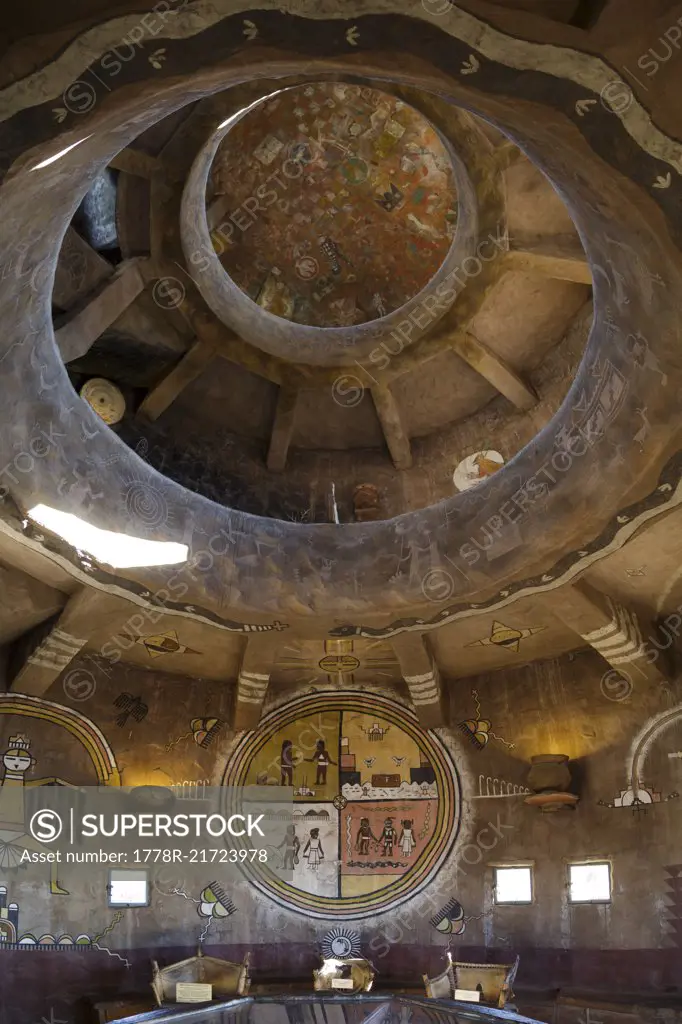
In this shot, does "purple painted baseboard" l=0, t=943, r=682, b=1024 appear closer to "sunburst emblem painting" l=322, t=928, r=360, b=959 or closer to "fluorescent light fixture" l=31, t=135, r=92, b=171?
"sunburst emblem painting" l=322, t=928, r=360, b=959

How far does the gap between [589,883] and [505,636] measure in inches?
131

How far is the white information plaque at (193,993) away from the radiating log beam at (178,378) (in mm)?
7317

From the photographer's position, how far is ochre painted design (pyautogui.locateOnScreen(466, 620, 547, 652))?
38.2 ft

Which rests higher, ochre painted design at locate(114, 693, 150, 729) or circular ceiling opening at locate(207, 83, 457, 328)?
circular ceiling opening at locate(207, 83, 457, 328)

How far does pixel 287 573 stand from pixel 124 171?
17.7 ft

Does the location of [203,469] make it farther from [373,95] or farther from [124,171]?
[373,95]

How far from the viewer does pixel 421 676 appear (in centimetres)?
1224

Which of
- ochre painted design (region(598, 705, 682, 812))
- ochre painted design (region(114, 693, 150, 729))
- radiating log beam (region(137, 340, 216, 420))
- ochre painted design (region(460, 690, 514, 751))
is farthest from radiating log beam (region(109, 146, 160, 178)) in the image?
ochre painted design (region(598, 705, 682, 812))

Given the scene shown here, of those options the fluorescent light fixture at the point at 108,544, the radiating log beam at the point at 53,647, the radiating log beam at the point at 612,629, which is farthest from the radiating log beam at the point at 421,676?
the radiating log beam at the point at 53,647

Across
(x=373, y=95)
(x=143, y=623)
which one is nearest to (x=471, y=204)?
(x=373, y=95)

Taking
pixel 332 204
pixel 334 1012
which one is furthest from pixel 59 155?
pixel 332 204

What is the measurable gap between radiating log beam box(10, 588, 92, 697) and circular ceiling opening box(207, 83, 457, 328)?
5868mm

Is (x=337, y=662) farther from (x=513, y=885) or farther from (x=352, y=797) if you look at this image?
(x=513, y=885)

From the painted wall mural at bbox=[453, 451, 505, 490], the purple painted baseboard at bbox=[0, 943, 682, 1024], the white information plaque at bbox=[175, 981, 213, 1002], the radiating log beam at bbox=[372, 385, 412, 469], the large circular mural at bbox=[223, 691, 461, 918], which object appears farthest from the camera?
the radiating log beam at bbox=[372, 385, 412, 469]
